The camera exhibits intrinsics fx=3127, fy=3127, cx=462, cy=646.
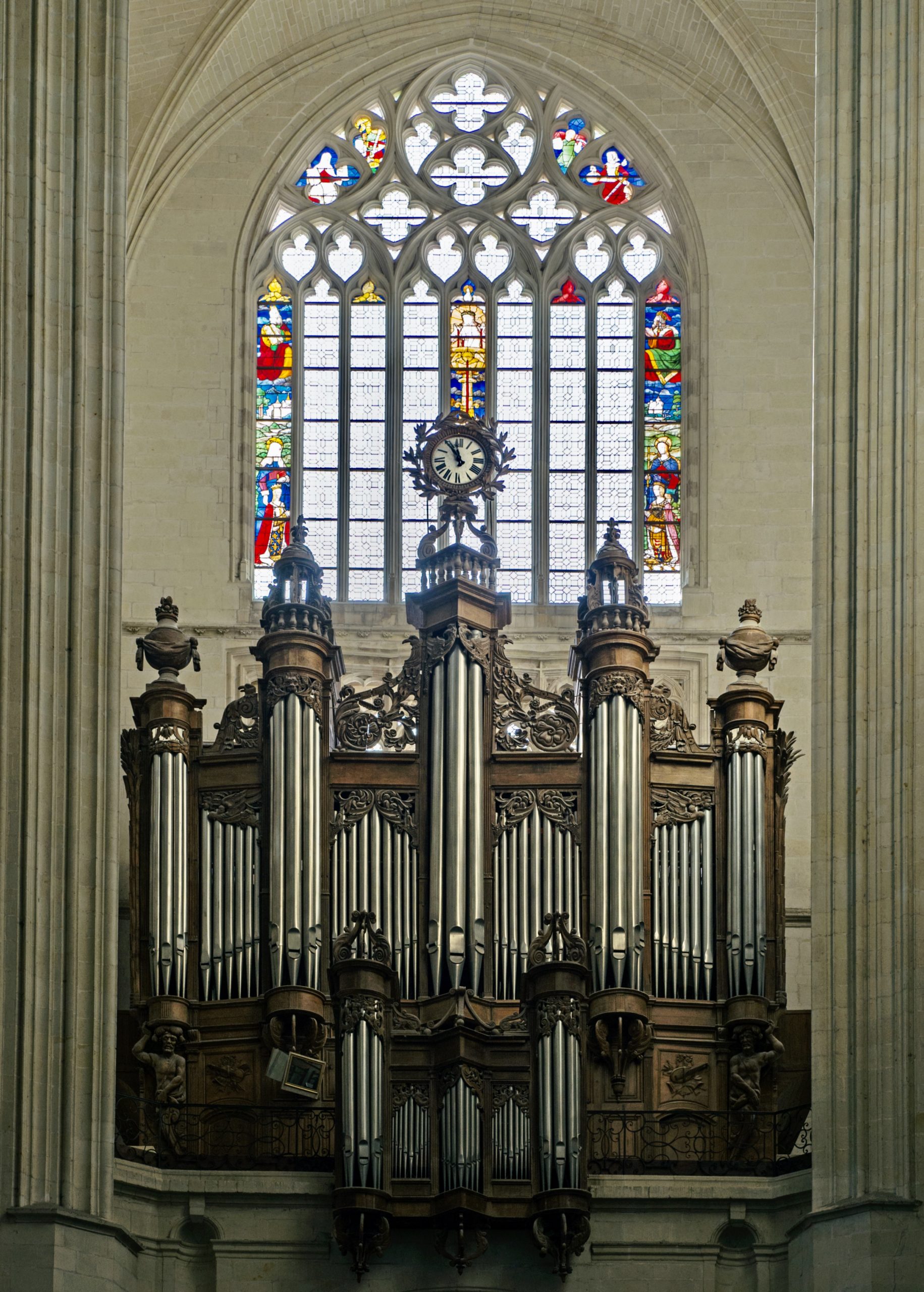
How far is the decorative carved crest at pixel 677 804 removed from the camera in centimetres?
2308

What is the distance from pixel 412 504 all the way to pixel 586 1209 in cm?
816

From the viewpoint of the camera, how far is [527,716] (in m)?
23.5

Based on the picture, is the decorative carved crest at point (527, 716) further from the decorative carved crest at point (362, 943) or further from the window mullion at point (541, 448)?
the window mullion at point (541, 448)

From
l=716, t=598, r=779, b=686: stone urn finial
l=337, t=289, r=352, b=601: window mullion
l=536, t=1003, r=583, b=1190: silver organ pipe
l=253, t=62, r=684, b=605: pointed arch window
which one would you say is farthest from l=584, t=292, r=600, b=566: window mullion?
l=536, t=1003, r=583, b=1190: silver organ pipe

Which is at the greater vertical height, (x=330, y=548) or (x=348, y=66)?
(x=348, y=66)

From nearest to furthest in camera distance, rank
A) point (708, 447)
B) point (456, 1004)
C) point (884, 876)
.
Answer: point (884, 876) → point (456, 1004) → point (708, 447)

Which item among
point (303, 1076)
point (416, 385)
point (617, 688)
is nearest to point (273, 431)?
point (416, 385)

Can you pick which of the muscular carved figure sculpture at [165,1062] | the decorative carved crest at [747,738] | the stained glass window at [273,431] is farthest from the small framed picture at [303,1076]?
the stained glass window at [273,431]

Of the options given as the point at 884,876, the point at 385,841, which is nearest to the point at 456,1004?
the point at 385,841

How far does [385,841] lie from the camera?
2300 cm

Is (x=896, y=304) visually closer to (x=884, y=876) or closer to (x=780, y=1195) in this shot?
(x=884, y=876)

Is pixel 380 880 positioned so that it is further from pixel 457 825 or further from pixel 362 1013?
pixel 362 1013

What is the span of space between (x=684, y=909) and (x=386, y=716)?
2.69m

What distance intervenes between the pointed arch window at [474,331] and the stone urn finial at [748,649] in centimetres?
295
